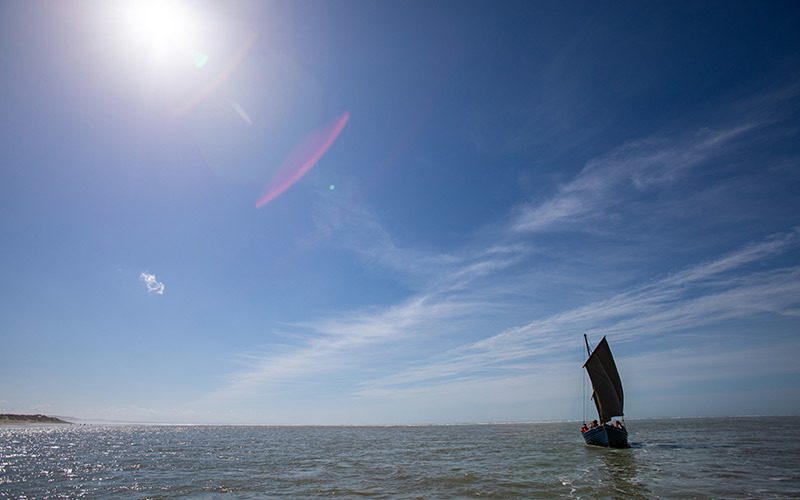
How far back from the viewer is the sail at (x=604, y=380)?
4891cm

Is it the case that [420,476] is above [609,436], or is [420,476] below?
above

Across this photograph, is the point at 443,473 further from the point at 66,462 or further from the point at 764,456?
the point at 66,462

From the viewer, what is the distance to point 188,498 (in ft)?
72.7

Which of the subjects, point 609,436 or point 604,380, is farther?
point 604,380

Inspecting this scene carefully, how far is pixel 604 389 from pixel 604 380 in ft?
3.48

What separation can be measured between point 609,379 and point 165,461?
5006 cm

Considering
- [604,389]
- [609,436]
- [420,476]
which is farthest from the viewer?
[604,389]

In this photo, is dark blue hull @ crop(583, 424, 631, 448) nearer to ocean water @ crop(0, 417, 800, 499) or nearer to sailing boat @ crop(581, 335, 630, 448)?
sailing boat @ crop(581, 335, 630, 448)

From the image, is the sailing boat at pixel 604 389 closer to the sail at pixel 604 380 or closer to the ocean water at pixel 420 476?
the sail at pixel 604 380

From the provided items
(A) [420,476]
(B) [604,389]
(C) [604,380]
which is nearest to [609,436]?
(B) [604,389]

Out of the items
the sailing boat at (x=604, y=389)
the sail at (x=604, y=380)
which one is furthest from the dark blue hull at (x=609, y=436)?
the sail at (x=604, y=380)

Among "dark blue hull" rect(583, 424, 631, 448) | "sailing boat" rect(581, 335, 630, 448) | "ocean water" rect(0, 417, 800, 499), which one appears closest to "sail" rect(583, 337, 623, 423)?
"sailing boat" rect(581, 335, 630, 448)

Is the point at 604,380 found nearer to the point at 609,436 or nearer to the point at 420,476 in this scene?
the point at 609,436

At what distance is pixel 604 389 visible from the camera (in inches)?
1934
